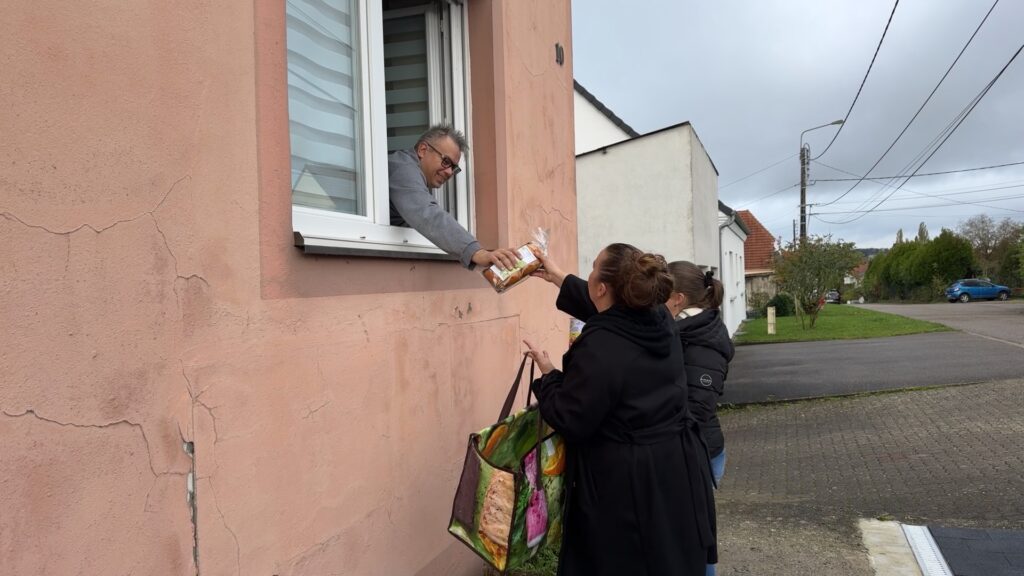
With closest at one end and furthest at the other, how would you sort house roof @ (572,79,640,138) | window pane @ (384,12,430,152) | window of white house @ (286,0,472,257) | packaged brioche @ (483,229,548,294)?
1. window of white house @ (286,0,472,257)
2. packaged brioche @ (483,229,548,294)
3. window pane @ (384,12,430,152)
4. house roof @ (572,79,640,138)

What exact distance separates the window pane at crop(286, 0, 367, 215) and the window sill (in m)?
0.20

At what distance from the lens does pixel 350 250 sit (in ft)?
8.08

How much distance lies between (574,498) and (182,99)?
1.76 meters

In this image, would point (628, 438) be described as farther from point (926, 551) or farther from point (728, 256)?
point (728, 256)

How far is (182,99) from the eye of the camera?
179cm

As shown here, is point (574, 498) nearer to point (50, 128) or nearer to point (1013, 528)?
point (50, 128)

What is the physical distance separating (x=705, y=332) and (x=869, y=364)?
12127mm

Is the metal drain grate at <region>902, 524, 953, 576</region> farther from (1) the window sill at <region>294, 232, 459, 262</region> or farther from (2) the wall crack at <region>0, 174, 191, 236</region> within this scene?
(2) the wall crack at <region>0, 174, 191, 236</region>

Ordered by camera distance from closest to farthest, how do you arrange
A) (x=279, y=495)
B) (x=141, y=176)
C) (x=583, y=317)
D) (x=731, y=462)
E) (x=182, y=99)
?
1. (x=141, y=176)
2. (x=182, y=99)
3. (x=279, y=495)
4. (x=583, y=317)
5. (x=731, y=462)

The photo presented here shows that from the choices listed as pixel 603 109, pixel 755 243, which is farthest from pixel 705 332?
pixel 755 243

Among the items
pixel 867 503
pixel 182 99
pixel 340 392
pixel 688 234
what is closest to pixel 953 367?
pixel 688 234

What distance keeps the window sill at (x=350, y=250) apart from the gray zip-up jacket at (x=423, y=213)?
13 cm

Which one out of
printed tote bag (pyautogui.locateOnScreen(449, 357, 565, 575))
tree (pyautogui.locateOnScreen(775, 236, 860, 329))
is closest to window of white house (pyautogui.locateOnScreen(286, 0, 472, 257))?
printed tote bag (pyautogui.locateOnScreen(449, 357, 565, 575))

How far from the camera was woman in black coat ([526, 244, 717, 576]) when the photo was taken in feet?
7.06
